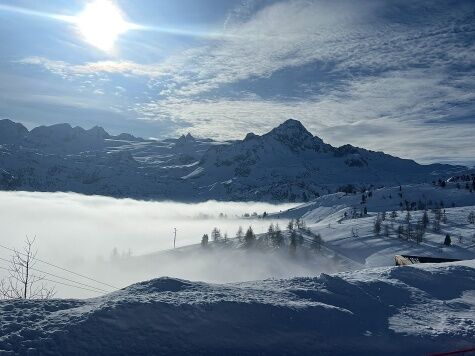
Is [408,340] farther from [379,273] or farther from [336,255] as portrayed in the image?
[336,255]

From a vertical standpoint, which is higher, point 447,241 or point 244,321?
point 244,321

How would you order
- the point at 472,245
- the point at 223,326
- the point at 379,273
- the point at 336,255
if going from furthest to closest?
1. the point at 336,255
2. the point at 472,245
3. the point at 379,273
4. the point at 223,326

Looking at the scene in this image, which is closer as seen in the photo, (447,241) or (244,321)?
(244,321)

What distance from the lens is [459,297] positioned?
19562mm

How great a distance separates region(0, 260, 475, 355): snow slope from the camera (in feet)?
43.8

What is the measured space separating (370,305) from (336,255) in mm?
183866

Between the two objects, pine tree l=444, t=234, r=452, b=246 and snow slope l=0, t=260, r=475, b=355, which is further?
pine tree l=444, t=234, r=452, b=246

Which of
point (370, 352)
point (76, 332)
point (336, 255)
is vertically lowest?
point (336, 255)

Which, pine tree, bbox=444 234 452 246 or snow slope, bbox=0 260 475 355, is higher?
snow slope, bbox=0 260 475 355

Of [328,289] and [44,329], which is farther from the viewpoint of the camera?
[328,289]

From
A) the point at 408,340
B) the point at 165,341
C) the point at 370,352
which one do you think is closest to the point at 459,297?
the point at 408,340

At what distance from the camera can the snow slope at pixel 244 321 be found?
1336 cm

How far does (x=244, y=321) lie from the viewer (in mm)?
15055

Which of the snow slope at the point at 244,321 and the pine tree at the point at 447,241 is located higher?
the snow slope at the point at 244,321
